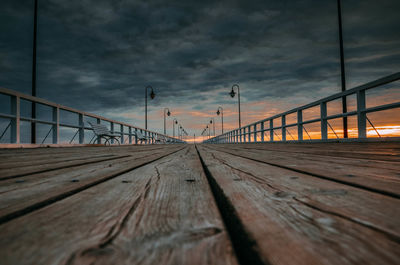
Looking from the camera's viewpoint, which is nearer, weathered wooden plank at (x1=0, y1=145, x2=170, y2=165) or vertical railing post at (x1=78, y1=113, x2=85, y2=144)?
weathered wooden plank at (x1=0, y1=145, x2=170, y2=165)

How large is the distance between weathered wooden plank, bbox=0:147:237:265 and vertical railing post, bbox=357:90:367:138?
5053 millimetres

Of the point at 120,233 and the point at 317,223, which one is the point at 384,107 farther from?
the point at 120,233

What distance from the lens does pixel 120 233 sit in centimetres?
40

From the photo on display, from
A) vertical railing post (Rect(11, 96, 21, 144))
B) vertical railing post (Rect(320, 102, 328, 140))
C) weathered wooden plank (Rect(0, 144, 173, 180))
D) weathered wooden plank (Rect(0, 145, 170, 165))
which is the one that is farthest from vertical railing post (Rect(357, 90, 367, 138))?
vertical railing post (Rect(11, 96, 21, 144))

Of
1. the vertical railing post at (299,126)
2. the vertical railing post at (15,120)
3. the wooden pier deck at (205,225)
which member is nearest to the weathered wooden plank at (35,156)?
the wooden pier deck at (205,225)

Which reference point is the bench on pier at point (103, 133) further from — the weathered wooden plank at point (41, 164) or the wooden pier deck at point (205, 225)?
the wooden pier deck at point (205, 225)

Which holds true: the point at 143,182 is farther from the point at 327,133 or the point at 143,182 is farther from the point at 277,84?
the point at 277,84

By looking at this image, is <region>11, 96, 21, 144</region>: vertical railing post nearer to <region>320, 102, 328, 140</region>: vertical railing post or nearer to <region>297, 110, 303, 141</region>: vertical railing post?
<region>320, 102, 328, 140</region>: vertical railing post

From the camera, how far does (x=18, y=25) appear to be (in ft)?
58.2

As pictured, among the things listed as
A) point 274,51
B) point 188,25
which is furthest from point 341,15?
point 188,25

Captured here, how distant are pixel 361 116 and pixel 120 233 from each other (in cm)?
537

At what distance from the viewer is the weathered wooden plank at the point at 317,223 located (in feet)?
1.03

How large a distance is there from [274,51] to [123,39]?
65.4 ft

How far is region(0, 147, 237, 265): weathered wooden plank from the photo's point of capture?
12.5 inches
